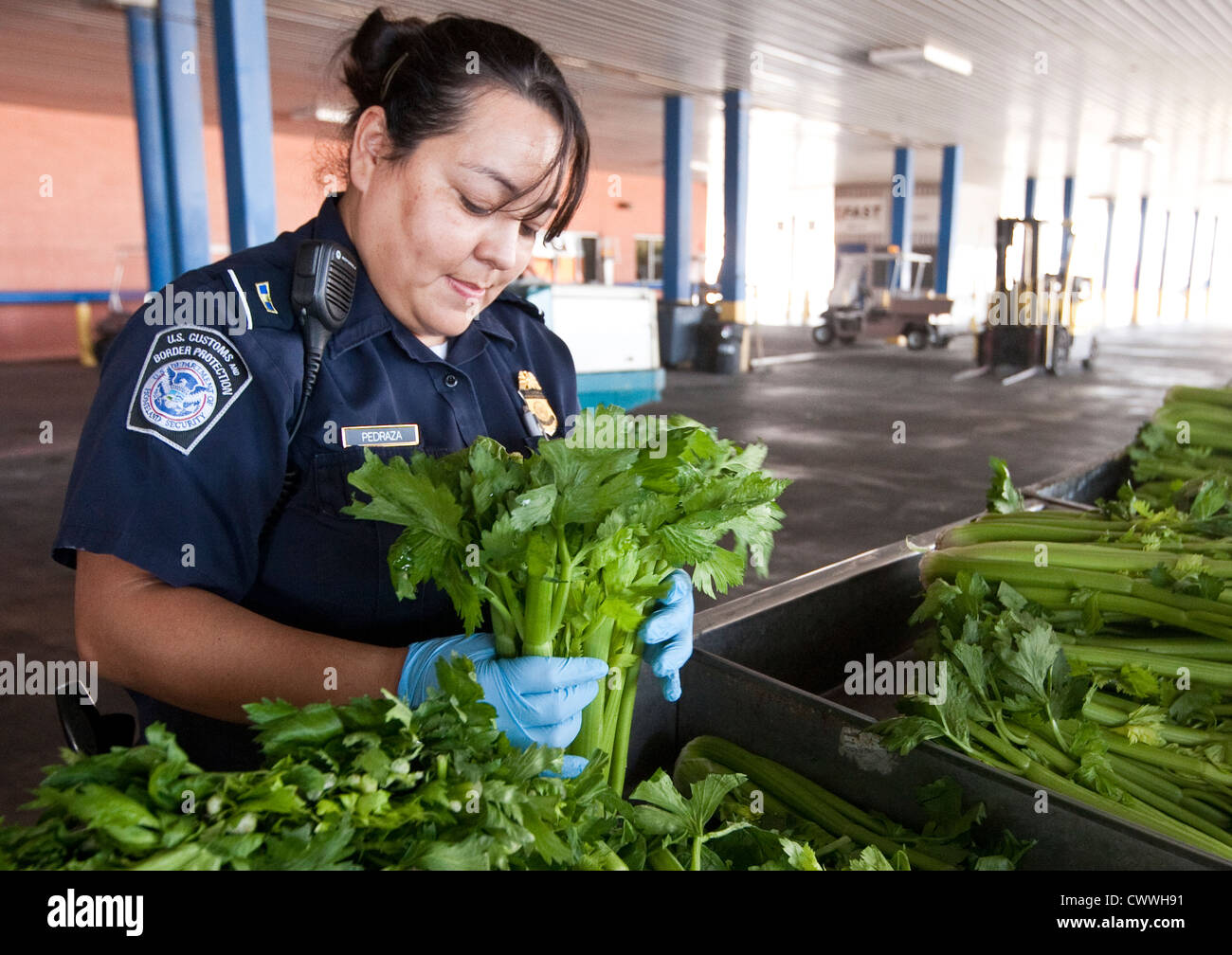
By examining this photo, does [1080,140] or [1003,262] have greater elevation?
[1080,140]

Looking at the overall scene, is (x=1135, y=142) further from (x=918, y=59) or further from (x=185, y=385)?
(x=185, y=385)

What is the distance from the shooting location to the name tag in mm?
1481

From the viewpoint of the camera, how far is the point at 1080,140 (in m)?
18.7

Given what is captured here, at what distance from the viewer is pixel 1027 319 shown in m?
14.9

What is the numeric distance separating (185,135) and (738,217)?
8.23 metres

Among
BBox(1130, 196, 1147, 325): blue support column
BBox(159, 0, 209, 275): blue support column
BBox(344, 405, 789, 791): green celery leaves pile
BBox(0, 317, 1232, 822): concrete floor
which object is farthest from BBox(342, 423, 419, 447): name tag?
BBox(1130, 196, 1147, 325): blue support column

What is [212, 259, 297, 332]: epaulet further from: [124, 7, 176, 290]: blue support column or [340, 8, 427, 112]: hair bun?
[124, 7, 176, 290]: blue support column

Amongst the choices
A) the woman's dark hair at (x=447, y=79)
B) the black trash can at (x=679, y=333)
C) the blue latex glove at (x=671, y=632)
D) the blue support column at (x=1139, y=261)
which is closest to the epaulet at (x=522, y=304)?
the woman's dark hair at (x=447, y=79)

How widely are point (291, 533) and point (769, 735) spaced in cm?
85

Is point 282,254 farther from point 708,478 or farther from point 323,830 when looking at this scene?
point 323,830

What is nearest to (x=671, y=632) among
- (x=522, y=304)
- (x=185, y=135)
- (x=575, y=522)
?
(x=575, y=522)

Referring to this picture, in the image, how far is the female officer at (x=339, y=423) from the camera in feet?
4.08

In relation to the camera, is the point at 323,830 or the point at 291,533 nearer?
the point at 323,830

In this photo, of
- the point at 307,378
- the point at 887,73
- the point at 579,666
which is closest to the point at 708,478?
the point at 579,666
